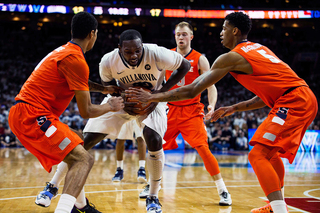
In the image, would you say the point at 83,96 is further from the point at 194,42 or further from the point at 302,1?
the point at 302,1

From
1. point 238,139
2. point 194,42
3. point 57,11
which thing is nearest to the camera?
point 238,139

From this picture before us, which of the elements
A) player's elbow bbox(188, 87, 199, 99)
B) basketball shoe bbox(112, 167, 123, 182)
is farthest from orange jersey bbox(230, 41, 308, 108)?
basketball shoe bbox(112, 167, 123, 182)

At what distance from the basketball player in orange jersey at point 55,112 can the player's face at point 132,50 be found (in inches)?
→ 22.6

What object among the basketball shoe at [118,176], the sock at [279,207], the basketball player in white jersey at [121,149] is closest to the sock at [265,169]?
the sock at [279,207]

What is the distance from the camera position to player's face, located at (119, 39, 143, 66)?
3473 millimetres

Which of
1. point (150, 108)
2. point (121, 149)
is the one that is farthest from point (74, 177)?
point (121, 149)

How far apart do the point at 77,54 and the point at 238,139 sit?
1253 cm

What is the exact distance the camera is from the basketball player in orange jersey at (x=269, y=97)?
111 inches

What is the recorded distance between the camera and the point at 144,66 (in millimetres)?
3773

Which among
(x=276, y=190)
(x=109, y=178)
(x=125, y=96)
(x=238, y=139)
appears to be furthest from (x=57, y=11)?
(x=276, y=190)

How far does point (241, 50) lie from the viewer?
3.09 meters

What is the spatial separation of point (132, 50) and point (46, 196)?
6.23ft

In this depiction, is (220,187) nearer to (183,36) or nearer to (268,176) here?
(268,176)

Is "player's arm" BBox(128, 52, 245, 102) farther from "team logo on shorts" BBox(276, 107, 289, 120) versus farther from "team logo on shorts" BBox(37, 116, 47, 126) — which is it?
"team logo on shorts" BBox(37, 116, 47, 126)
